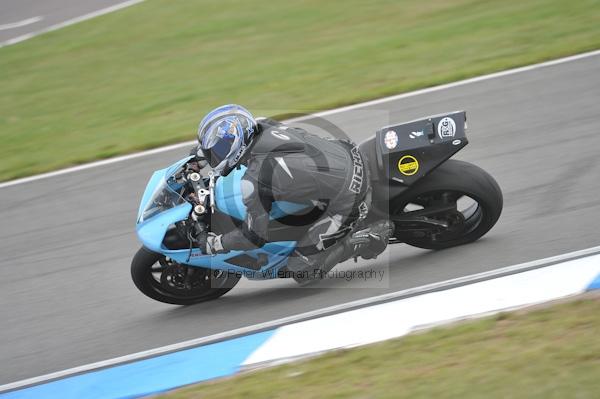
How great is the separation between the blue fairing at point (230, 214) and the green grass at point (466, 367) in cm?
109

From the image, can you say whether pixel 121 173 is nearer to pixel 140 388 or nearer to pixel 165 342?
pixel 165 342

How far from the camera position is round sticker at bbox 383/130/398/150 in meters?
5.92

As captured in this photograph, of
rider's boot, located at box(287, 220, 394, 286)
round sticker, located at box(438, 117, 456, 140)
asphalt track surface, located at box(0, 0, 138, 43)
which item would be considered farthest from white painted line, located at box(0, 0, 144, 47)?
round sticker, located at box(438, 117, 456, 140)

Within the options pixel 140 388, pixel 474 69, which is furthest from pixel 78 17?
pixel 140 388

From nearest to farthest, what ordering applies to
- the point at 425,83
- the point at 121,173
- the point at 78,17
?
1. the point at 121,173
2. the point at 425,83
3. the point at 78,17

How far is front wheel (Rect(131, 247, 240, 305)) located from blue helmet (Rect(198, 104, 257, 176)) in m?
1.01

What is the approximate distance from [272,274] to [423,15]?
8934mm

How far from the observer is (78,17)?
17.0m

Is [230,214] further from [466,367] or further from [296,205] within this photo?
[466,367]

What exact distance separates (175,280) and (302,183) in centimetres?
147

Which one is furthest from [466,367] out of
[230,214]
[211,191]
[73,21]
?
[73,21]

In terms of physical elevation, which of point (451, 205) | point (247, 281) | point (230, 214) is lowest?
point (247, 281)

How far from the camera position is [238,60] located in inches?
515

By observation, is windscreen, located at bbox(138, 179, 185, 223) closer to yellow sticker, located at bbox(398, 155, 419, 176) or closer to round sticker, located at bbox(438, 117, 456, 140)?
yellow sticker, located at bbox(398, 155, 419, 176)
